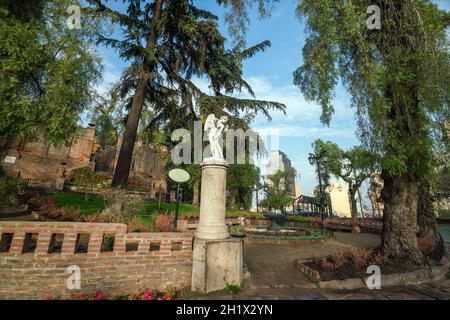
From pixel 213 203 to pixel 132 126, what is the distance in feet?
24.3

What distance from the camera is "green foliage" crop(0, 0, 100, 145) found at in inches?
276

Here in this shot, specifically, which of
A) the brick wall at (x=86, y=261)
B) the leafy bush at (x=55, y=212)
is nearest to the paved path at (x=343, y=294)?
the brick wall at (x=86, y=261)

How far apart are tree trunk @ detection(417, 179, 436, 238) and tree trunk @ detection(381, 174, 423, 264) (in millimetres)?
4965

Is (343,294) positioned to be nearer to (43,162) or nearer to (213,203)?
(213,203)

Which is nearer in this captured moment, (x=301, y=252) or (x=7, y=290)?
(x=7, y=290)

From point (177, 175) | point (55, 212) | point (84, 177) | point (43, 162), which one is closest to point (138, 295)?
point (177, 175)

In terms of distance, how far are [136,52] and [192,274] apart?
10867mm

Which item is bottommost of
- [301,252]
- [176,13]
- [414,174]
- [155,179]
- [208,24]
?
[301,252]

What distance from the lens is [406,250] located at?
686 centimetres

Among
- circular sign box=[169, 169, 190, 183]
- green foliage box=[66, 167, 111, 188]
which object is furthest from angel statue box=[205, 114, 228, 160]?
green foliage box=[66, 167, 111, 188]

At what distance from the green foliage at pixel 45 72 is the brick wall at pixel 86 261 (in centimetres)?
429

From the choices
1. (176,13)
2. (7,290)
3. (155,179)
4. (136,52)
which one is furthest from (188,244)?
(155,179)

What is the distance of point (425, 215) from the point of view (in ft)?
36.3

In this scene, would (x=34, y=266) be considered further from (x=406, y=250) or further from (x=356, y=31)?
(x=406, y=250)
